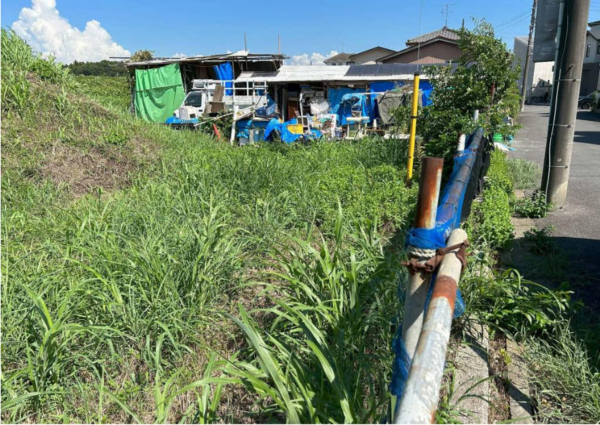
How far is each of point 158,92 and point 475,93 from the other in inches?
689

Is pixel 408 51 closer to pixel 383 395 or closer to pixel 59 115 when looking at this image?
pixel 59 115

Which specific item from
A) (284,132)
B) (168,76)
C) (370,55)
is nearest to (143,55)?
(168,76)

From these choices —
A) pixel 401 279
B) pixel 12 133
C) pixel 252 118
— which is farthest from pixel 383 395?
pixel 252 118

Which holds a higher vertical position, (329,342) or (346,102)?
(346,102)

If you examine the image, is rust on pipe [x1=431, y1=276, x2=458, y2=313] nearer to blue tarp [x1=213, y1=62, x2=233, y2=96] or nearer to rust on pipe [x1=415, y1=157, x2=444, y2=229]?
rust on pipe [x1=415, y1=157, x2=444, y2=229]

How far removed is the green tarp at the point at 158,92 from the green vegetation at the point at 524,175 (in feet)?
54.1

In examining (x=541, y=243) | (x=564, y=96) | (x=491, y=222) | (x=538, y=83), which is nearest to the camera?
(x=491, y=222)

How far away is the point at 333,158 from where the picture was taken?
7.75 m

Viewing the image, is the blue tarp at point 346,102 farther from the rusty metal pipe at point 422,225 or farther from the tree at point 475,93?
the rusty metal pipe at point 422,225

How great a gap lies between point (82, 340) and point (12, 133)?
5.48 metres

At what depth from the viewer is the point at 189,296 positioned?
282 centimetres

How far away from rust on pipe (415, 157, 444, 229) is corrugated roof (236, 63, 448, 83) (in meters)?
17.9

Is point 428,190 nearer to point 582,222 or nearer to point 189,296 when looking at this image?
point 189,296

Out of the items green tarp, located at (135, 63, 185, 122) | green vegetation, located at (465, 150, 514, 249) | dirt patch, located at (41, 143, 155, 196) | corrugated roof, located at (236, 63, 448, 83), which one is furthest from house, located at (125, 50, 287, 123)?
green vegetation, located at (465, 150, 514, 249)
